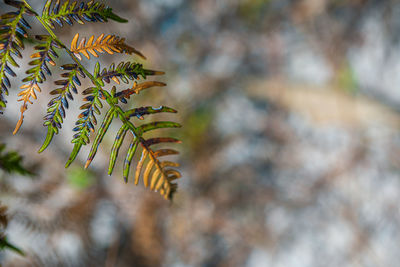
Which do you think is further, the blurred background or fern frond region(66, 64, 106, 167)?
the blurred background

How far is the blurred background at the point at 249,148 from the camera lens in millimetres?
1869

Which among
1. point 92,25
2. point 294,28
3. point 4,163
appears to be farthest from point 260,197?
point 4,163

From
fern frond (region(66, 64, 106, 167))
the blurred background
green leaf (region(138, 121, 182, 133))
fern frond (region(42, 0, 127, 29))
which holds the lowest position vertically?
fern frond (region(66, 64, 106, 167))

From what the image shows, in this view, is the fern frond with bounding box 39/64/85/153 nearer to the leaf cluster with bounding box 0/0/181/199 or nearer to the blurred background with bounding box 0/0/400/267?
→ the leaf cluster with bounding box 0/0/181/199

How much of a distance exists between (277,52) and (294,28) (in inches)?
8.8

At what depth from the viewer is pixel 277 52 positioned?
2.28 m

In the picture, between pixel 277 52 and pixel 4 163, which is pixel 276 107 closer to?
pixel 277 52

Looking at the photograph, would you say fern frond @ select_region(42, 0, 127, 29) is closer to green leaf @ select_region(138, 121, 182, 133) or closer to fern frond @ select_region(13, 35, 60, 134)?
fern frond @ select_region(13, 35, 60, 134)

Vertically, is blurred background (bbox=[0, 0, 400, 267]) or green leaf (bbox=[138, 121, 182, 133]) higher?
blurred background (bbox=[0, 0, 400, 267])

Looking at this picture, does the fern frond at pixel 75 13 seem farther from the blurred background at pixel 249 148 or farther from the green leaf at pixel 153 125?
the blurred background at pixel 249 148

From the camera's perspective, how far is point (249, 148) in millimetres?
2186

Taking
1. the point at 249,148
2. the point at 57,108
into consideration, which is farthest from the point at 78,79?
the point at 249,148

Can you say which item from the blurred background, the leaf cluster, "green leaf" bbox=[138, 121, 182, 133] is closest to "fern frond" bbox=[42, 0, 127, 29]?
the leaf cluster

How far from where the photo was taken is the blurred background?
1.87 m
